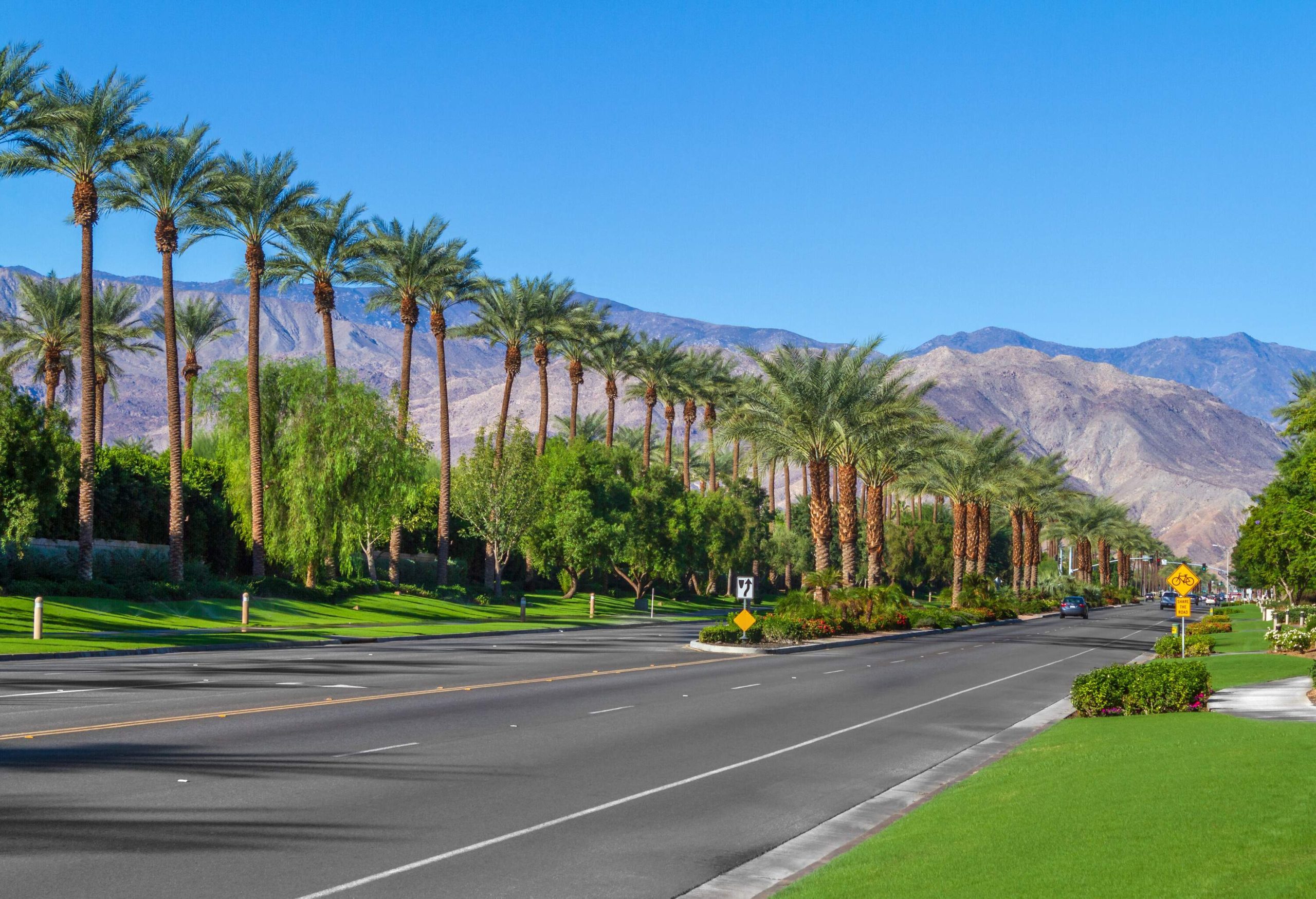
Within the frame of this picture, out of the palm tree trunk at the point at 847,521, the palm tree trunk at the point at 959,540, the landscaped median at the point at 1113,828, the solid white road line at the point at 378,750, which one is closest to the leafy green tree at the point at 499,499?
the palm tree trunk at the point at 847,521

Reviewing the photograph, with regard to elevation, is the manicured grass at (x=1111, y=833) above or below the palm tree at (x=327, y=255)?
below

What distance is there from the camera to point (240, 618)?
42531 mm

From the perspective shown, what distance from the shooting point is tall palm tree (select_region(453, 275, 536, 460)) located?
67.5m

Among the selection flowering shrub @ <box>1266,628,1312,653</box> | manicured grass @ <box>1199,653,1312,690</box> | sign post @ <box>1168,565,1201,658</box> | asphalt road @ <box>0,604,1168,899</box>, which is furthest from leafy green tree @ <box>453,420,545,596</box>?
flowering shrub @ <box>1266,628,1312,653</box>

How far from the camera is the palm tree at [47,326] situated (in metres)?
60.6

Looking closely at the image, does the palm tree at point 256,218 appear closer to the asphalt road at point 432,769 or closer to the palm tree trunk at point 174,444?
the palm tree trunk at point 174,444

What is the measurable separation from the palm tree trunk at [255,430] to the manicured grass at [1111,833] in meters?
41.1

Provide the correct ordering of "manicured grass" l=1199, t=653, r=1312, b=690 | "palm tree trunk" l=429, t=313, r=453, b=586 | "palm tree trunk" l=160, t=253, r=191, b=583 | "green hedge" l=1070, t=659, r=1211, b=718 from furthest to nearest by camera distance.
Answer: "palm tree trunk" l=429, t=313, r=453, b=586
"palm tree trunk" l=160, t=253, r=191, b=583
"manicured grass" l=1199, t=653, r=1312, b=690
"green hedge" l=1070, t=659, r=1211, b=718

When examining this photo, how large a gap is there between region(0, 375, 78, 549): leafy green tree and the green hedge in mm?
33075

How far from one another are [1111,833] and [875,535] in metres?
53.5

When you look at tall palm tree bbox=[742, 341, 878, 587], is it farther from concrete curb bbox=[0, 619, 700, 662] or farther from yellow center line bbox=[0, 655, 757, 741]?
yellow center line bbox=[0, 655, 757, 741]

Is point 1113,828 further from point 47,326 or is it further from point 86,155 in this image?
point 47,326

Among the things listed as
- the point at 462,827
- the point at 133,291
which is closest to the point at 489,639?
the point at 462,827

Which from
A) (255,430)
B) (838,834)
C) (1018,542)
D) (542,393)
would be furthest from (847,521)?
(838,834)
